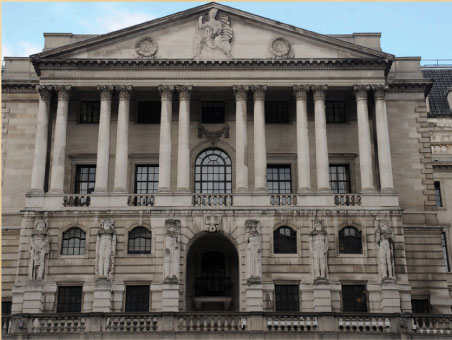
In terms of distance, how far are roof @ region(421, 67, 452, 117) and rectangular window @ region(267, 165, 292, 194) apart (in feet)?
74.1

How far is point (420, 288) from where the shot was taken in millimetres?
42906

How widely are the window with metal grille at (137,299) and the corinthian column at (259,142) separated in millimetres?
9791

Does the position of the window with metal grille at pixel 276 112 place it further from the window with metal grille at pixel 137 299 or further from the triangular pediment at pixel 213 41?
the window with metal grille at pixel 137 299

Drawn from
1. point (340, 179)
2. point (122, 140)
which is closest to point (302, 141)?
point (340, 179)

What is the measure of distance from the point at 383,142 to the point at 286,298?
41.5 ft

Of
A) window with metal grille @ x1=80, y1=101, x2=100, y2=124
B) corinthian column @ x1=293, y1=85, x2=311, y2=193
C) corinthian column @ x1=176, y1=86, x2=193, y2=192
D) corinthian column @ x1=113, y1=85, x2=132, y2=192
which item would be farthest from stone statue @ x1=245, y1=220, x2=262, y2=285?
window with metal grille @ x1=80, y1=101, x2=100, y2=124

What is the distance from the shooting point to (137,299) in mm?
39562

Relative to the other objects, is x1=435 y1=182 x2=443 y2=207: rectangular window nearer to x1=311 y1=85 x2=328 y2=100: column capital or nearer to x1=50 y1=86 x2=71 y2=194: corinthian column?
x1=311 y1=85 x2=328 y2=100: column capital

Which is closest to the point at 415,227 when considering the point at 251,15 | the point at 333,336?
the point at 333,336

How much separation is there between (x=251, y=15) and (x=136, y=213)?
1642cm

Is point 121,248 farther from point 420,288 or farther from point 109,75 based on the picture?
point 420,288

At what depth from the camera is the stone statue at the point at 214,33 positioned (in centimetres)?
4478

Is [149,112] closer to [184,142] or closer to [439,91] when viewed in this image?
[184,142]

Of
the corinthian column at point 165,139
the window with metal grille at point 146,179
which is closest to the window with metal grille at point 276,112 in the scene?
the corinthian column at point 165,139
